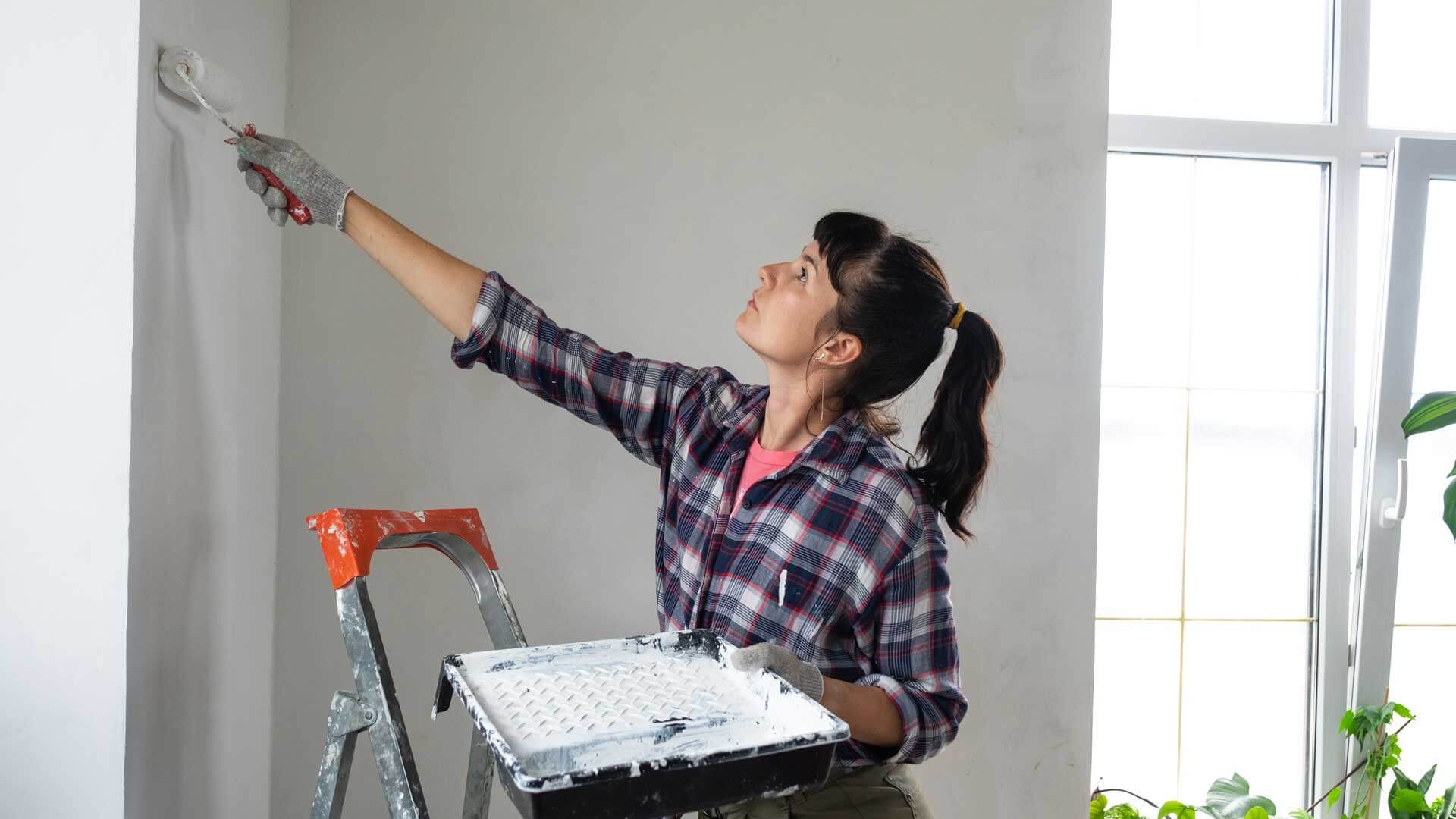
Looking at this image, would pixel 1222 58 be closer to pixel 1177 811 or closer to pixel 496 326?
pixel 1177 811

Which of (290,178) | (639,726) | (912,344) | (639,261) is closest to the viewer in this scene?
(639,726)

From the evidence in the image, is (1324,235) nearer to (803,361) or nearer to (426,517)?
(803,361)

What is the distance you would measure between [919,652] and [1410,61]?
195 cm

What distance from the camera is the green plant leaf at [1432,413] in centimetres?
188

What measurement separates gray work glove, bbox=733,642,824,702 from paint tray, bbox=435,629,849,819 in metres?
0.01

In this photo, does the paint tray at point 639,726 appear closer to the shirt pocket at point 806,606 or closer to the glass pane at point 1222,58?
the shirt pocket at point 806,606

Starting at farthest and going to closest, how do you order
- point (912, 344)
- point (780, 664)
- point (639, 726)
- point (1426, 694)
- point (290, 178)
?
point (1426, 694) → point (912, 344) → point (290, 178) → point (780, 664) → point (639, 726)

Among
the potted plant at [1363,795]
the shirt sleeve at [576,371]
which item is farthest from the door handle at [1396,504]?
the shirt sleeve at [576,371]

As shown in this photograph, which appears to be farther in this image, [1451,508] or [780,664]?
[1451,508]

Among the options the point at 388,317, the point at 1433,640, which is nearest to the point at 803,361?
the point at 388,317

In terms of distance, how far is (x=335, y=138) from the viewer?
5.11 ft

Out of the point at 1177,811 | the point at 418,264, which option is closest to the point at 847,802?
the point at 418,264

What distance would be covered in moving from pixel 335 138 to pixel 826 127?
34.3 inches

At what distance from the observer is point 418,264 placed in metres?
1.20
